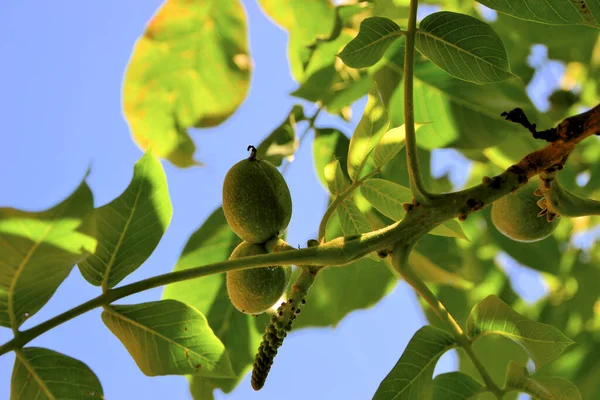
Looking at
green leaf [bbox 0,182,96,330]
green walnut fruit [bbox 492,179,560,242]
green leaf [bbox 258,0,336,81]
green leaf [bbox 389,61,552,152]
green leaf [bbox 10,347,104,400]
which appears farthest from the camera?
green leaf [bbox 258,0,336,81]

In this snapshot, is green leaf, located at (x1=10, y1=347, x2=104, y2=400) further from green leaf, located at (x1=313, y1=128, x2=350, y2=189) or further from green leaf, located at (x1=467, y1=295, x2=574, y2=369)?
green leaf, located at (x1=313, y1=128, x2=350, y2=189)

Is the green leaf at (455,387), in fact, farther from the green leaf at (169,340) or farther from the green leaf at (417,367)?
the green leaf at (169,340)

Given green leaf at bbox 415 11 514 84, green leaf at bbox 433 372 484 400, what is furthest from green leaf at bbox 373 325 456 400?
green leaf at bbox 415 11 514 84

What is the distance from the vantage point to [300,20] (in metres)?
2.18

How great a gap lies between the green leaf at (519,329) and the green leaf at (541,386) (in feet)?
0.13

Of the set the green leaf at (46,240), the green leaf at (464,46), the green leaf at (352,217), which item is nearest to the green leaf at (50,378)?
the green leaf at (46,240)

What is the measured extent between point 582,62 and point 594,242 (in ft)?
2.56

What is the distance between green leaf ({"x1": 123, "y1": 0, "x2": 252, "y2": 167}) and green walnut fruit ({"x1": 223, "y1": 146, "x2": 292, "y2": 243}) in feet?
3.02

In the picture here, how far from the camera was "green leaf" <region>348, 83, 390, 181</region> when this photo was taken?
135 cm

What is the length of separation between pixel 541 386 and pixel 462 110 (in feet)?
2.87

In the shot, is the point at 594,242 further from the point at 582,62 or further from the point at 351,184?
the point at 351,184

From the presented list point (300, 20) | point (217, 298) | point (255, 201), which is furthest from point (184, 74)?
point (255, 201)

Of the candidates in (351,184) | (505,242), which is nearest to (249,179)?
(351,184)

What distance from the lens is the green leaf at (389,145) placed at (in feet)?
4.45
